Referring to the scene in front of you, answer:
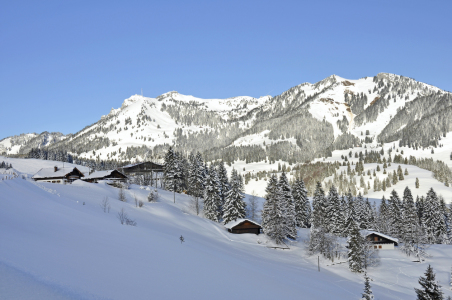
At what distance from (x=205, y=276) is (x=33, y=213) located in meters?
10.5

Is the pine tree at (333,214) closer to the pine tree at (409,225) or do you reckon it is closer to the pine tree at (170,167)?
the pine tree at (409,225)

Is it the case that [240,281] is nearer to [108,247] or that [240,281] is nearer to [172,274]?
[172,274]

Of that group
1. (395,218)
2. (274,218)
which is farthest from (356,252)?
(395,218)

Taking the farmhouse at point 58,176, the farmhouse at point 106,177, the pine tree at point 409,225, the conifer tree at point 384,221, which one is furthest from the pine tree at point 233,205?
the conifer tree at point 384,221

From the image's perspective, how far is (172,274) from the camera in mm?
14188

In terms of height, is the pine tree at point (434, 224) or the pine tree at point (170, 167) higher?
the pine tree at point (170, 167)

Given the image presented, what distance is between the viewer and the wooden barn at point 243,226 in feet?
204

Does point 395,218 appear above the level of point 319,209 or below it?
below

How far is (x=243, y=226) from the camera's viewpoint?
6341cm

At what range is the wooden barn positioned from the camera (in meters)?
62.2

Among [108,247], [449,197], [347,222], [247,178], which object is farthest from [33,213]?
[247,178]

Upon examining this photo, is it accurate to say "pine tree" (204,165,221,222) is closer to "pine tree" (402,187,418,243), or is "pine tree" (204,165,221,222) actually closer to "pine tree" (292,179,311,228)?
"pine tree" (292,179,311,228)

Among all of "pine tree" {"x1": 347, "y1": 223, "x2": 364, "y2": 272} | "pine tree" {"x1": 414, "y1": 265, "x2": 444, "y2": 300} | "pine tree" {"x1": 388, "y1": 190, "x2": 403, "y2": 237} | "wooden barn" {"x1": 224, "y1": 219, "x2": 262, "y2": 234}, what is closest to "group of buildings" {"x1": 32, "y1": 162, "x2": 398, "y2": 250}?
"wooden barn" {"x1": 224, "y1": 219, "x2": 262, "y2": 234}

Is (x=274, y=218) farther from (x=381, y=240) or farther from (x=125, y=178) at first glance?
(x=125, y=178)
